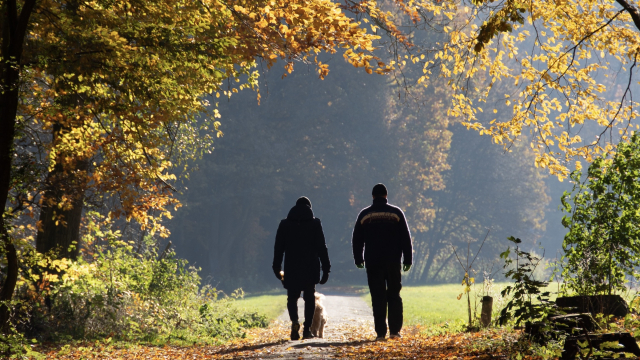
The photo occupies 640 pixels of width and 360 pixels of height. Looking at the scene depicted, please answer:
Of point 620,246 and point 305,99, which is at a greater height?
point 305,99

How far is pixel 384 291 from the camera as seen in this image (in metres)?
7.88

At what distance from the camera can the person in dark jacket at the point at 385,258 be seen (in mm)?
7824

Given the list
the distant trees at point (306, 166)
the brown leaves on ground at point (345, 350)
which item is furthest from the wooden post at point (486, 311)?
the distant trees at point (306, 166)

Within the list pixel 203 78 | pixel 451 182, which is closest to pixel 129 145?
pixel 203 78

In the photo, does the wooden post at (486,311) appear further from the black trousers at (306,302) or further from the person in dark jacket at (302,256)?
the black trousers at (306,302)

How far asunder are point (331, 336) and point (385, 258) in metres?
3.47

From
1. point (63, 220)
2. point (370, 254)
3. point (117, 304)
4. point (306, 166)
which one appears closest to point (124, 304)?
point (117, 304)

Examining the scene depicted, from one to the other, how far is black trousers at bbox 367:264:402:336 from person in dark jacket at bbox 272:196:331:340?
31.5 inches

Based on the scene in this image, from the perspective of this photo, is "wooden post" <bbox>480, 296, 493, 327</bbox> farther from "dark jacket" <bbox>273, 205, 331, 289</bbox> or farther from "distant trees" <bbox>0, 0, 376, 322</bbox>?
"distant trees" <bbox>0, 0, 376, 322</bbox>

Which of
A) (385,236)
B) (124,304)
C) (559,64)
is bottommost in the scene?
(124,304)

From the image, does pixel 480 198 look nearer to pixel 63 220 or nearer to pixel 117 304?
pixel 117 304

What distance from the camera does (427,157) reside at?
4297 cm

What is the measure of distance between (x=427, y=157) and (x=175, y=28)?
3715 centimetres

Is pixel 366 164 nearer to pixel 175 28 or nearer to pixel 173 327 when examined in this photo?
pixel 173 327
